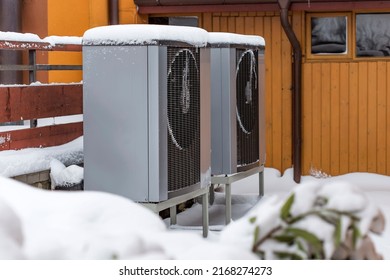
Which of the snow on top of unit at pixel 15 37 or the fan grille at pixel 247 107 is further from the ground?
the snow on top of unit at pixel 15 37

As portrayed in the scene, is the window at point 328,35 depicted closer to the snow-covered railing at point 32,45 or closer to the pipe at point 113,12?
the pipe at point 113,12

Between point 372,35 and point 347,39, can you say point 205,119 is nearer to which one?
point 347,39

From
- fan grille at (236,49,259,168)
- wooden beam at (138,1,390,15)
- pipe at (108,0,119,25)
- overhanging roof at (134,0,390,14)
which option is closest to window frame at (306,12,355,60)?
wooden beam at (138,1,390,15)

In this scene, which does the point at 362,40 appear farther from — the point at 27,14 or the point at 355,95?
the point at 27,14

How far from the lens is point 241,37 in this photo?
28.3ft

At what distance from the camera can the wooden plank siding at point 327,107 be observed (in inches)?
446

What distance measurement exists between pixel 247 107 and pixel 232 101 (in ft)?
1.61

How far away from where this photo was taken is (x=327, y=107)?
11.5 m

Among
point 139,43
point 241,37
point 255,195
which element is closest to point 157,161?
point 139,43

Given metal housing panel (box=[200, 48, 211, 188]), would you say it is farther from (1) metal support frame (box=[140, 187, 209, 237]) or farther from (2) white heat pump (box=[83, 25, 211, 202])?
(2) white heat pump (box=[83, 25, 211, 202])

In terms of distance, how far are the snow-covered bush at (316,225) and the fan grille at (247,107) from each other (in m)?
6.71

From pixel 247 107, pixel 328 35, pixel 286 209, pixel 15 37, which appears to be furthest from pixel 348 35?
pixel 286 209

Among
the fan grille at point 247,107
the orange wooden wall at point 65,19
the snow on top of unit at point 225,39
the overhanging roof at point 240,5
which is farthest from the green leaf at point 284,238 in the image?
the orange wooden wall at point 65,19

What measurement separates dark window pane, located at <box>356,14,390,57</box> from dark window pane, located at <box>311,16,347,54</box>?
190 millimetres
